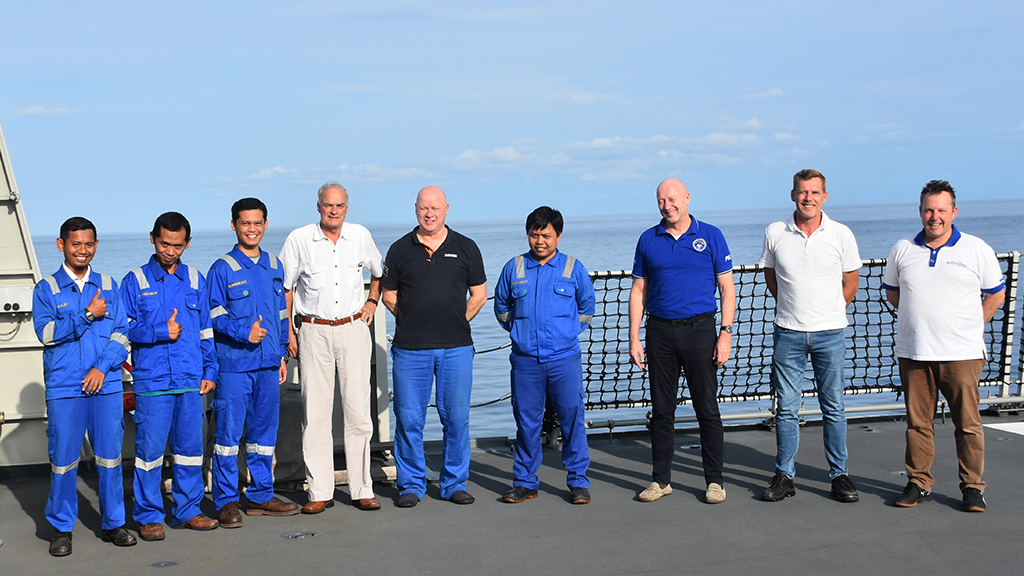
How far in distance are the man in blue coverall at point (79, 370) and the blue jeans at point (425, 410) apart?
137 cm

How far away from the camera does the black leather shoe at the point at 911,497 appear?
491 centimetres

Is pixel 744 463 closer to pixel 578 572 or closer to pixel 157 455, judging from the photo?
pixel 578 572

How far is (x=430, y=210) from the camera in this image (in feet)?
16.6

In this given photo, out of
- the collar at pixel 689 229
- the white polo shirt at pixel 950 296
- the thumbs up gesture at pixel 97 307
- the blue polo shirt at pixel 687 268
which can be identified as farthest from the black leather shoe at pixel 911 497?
the thumbs up gesture at pixel 97 307

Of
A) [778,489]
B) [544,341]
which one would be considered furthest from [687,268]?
[778,489]

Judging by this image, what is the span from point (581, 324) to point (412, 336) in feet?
2.97

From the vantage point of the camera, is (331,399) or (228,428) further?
(331,399)

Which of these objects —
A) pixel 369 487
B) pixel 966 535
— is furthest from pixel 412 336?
pixel 966 535

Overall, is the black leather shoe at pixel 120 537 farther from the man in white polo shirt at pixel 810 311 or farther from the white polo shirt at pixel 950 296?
the white polo shirt at pixel 950 296

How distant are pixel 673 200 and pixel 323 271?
1797 mm

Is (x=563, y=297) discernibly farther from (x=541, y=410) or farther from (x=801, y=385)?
(x=801, y=385)

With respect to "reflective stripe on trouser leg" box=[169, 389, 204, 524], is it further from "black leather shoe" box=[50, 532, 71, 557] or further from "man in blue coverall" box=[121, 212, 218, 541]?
"black leather shoe" box=[50, 532, 71, 557]

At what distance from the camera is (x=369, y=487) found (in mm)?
5148

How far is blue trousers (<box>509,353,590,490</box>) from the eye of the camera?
17.0 ft
